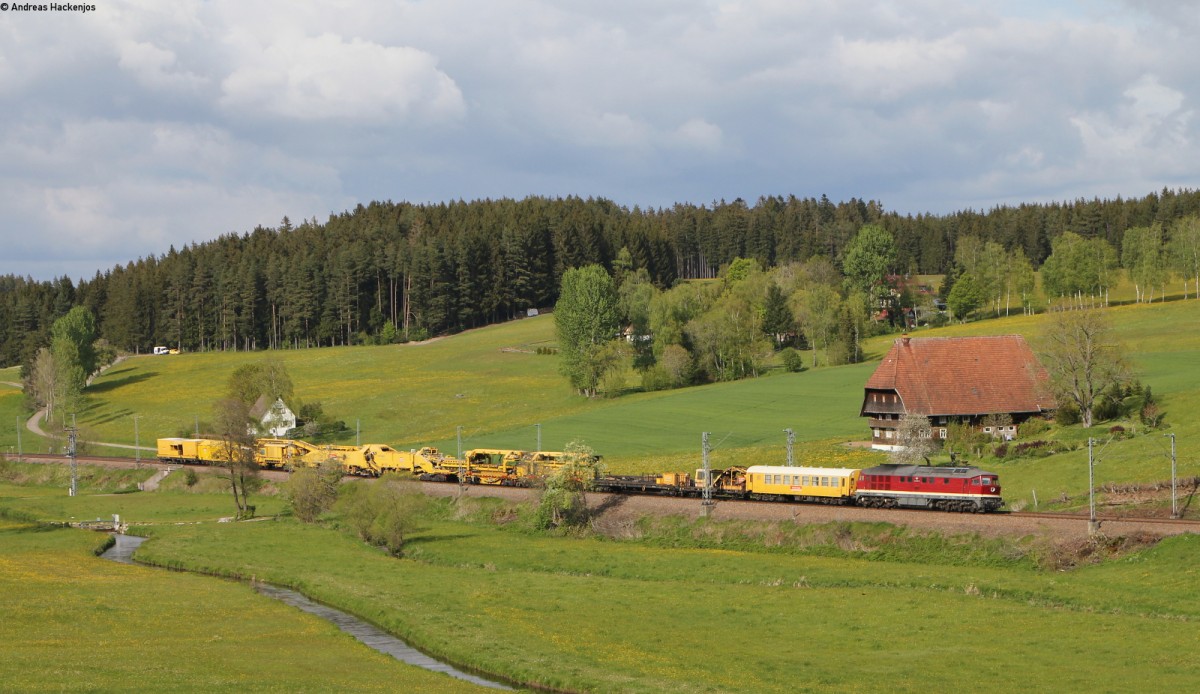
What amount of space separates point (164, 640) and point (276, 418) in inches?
3400

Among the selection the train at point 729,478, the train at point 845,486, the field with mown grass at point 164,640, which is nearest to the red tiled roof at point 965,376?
the train at point 729,478

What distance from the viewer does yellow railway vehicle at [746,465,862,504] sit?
70375 millimetres

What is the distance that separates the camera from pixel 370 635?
49.8 meters

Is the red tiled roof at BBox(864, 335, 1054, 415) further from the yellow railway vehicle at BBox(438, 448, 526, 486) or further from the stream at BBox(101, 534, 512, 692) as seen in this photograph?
the stream at BBox(101, 534, 512, 692)

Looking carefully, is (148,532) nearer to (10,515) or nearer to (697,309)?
(10,515)

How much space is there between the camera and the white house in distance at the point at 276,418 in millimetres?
127938

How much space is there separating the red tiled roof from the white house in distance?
2590 inches

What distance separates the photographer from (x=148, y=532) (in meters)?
80.8

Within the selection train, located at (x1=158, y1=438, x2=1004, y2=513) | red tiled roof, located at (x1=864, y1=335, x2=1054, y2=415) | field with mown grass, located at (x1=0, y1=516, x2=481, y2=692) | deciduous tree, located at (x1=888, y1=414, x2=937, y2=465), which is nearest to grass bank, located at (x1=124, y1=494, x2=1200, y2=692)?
field with mown grass, located at (x1=0, y1=516, x2=481, y2=692)

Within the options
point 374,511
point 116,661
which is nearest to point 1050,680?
point 116,661

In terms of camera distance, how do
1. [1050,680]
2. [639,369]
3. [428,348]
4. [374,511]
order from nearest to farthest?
[1050,680] < [374,511] < [639,369] < [428,348]

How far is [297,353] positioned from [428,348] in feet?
81.1

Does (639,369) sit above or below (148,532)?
above

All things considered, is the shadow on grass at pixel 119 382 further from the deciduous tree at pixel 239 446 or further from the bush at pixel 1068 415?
the bush at pixel 1068 415
